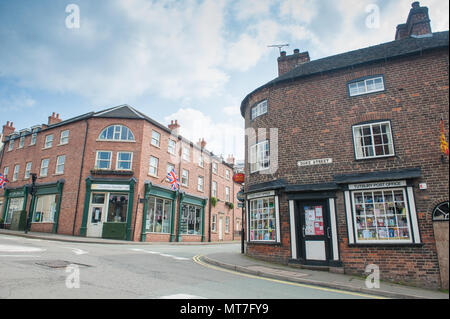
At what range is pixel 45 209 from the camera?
2359cm

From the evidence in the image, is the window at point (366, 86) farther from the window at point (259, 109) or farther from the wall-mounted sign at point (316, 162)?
the window at point (259, 109)

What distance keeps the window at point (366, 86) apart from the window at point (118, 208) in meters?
17.1

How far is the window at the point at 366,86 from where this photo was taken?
10781mm

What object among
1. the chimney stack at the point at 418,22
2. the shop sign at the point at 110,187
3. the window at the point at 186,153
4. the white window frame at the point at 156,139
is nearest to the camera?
the chimney stack at the point at 418,22

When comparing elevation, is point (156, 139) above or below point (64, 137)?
below

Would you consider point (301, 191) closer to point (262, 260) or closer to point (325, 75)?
point (262, 260)

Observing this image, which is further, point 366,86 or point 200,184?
point 200,184

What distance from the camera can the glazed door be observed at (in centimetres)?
1030

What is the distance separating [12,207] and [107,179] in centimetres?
1249

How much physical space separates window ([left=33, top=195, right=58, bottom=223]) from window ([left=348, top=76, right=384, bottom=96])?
73.4ft

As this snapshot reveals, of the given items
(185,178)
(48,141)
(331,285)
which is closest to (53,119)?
(48,141)

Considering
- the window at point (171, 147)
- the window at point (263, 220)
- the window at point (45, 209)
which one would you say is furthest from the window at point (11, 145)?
the window at point (263, 220)

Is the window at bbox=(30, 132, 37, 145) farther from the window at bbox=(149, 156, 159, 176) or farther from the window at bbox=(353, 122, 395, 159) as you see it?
the window at bbox=(353, 122, 395, 159)

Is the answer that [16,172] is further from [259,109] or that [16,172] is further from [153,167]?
[259,109]
